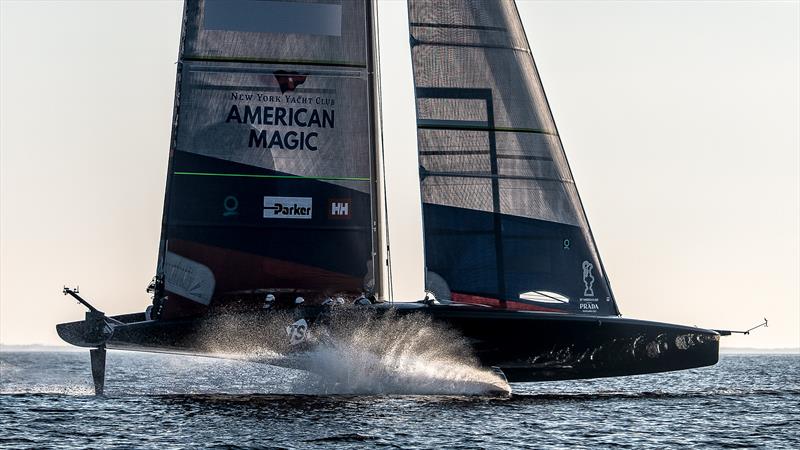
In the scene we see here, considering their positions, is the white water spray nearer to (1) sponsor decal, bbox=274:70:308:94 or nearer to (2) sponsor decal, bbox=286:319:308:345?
(2) sponsor decal, bbox=286:319:308:345

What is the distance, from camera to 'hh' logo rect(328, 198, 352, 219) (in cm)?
3005

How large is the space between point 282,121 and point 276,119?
138 millimetres

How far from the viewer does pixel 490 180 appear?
97.0 feet

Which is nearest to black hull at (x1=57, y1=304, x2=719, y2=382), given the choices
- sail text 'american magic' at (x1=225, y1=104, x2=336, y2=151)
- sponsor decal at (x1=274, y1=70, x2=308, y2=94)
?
sail text 'american magic' at (x1=225, y1=104, x2=336, y2=151)

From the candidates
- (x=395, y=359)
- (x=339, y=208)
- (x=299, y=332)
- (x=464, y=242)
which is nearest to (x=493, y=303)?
(x=464, y=242)

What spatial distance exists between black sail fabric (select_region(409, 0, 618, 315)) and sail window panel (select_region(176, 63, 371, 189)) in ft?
5.44

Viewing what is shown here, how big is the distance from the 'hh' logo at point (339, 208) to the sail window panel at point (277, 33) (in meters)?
3.05

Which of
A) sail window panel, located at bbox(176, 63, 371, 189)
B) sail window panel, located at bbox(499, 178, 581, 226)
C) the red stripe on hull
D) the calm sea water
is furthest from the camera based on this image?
sail window panel, located at bbox(176, 63, 371, 189)

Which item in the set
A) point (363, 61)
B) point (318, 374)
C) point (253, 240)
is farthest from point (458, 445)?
point (363, 61)

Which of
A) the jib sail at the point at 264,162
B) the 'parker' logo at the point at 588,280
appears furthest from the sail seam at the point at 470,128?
the 'parker' logo at the point at 588,280

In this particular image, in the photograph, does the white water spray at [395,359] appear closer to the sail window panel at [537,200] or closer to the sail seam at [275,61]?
the sail window panel at [537,200]

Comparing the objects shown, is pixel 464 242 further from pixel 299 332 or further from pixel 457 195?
pixel 299 332

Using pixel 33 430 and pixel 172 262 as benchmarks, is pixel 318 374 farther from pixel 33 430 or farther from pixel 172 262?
pixel 33 430

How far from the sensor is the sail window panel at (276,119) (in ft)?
98.1
